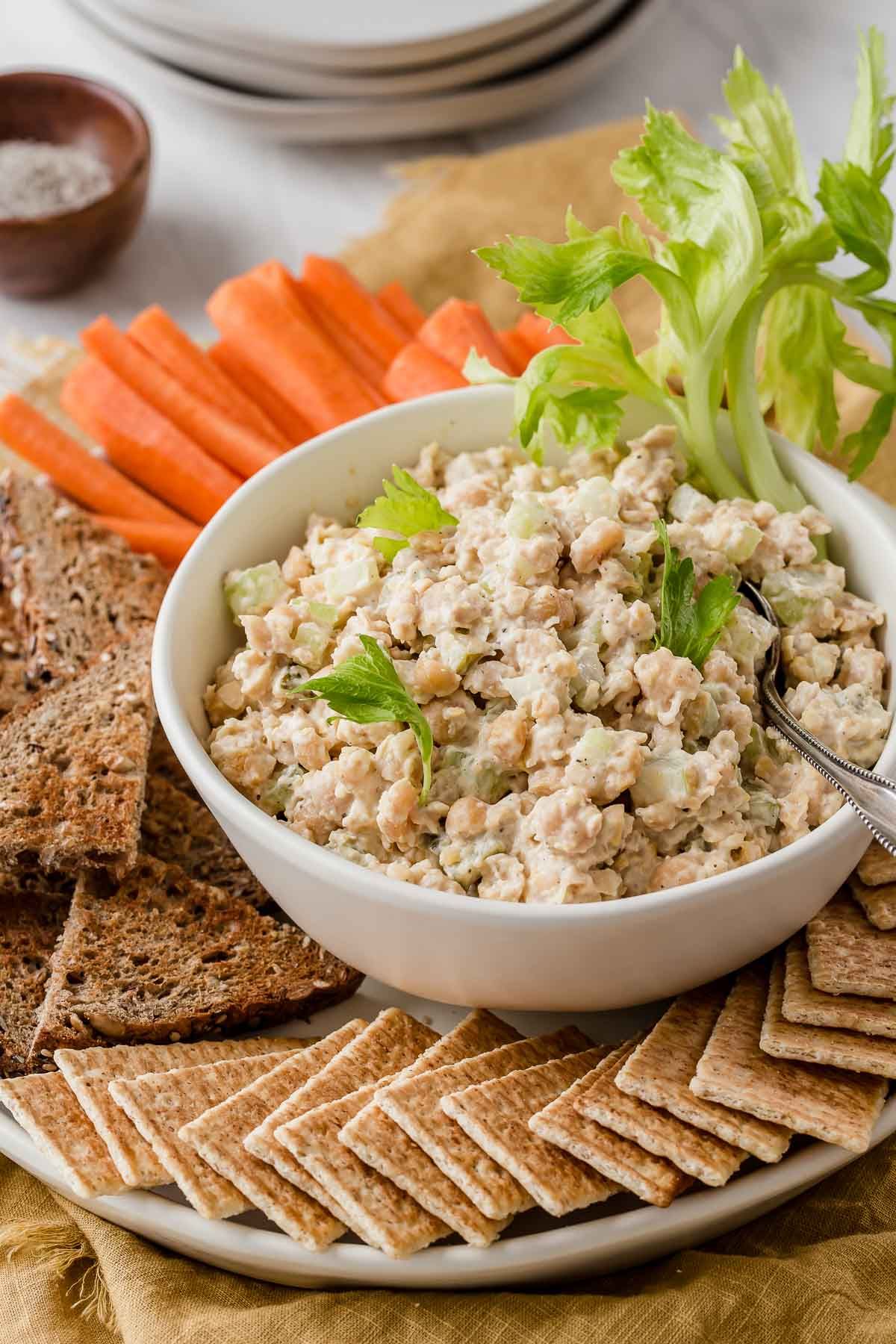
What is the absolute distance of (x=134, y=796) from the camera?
292 cm

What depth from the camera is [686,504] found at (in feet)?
9.25

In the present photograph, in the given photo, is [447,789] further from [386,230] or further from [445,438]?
[386,230]

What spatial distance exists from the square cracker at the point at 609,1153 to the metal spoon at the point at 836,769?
64 centimetres

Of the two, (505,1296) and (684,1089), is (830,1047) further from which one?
(505,1296)

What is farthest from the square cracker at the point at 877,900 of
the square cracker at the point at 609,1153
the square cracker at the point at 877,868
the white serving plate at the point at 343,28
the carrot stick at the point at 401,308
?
the white serving plate at the point at 343,28

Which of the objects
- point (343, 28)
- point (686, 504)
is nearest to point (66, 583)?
point (686, 504)

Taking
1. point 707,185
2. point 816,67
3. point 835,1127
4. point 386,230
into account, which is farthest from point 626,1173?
point 816,67

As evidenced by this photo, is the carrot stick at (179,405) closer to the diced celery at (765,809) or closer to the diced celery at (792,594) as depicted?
the diced celery at (792,594)

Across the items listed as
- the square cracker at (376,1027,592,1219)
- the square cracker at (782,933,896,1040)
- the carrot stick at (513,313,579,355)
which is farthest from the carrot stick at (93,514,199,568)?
the square cracker at (782,933,896,1040)

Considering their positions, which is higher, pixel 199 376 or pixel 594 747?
pixel 594 747

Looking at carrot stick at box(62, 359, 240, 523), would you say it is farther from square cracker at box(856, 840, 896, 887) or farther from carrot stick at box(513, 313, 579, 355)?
square cracker at box(856, 840, 896, 887)

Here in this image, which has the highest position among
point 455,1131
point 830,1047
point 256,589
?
point 256,589

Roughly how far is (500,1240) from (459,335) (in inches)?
87.3

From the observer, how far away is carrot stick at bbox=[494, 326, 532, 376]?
12.6 feet
